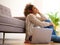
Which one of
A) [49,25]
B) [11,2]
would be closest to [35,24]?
[49,25]

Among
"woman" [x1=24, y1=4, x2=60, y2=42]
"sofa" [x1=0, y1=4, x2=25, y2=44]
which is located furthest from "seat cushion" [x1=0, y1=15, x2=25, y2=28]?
"woman" [x1=24, y1=4, x2=60, y2=42]

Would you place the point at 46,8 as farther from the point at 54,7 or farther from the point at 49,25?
the point at 49,25

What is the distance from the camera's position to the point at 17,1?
4.32m

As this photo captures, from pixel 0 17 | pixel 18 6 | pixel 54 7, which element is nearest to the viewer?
pixel 0 17

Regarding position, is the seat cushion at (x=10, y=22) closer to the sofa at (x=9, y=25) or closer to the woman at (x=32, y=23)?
the sofa at (x=9, y=25)

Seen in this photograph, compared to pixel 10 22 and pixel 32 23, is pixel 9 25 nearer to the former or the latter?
pixel 10 22

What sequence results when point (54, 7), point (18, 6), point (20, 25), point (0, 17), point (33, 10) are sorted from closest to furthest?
point (0, 17), point (33, 10), point (20, 25), point (18, 6), point (54, 7)

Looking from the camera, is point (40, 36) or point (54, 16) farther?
point (54, 16)

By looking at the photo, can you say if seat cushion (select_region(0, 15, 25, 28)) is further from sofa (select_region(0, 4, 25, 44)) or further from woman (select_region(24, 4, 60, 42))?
woman (select_region(24, 4, 60, 42))

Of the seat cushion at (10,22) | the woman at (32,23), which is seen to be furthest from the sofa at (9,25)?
the woman at (32,23)

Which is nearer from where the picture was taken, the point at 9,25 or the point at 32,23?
the point at 32,23

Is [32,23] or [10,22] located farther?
[10,22]

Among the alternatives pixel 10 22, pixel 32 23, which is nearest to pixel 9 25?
pixel 10 22

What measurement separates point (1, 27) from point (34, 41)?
0.55 meters
